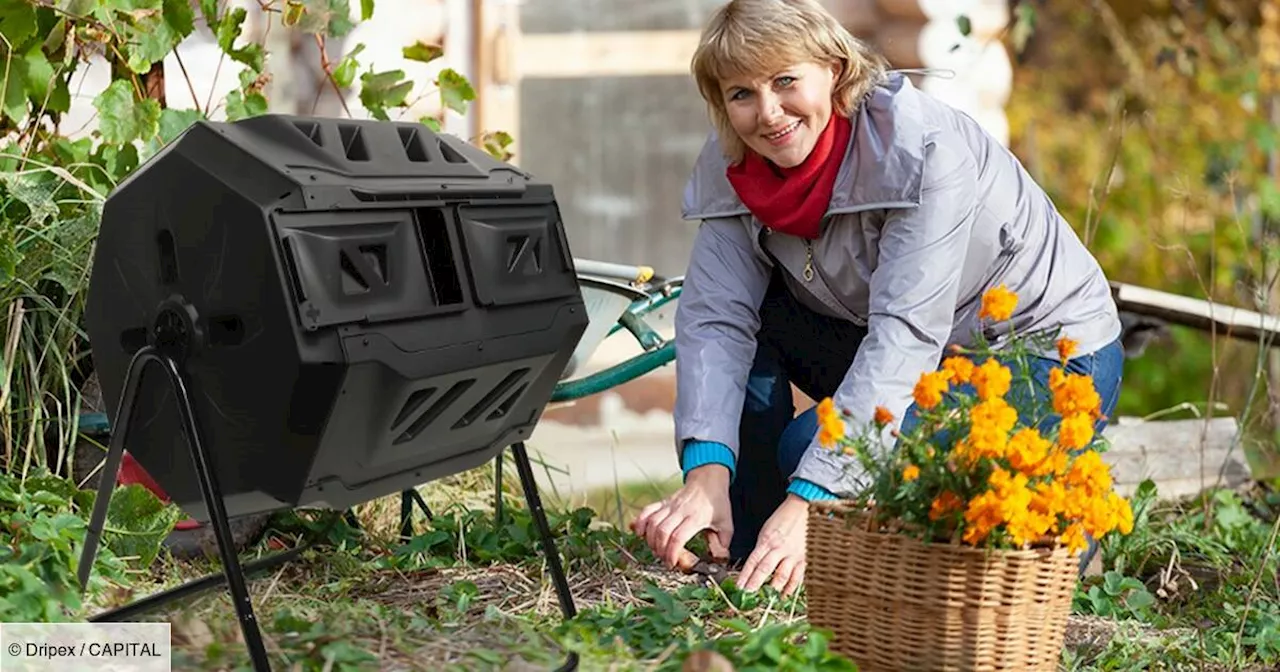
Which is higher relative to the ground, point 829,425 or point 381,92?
point 381,92

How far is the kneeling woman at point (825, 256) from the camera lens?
2666mm

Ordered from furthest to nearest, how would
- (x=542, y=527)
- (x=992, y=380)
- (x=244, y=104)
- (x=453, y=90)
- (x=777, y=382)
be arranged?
(x=453, y=90)
(x=244, y=104)
(x=777, y=382)
(x=542, y=527)
(x=992, y=380)

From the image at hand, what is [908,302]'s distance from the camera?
268 centimetres

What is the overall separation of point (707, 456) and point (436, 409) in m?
0.62

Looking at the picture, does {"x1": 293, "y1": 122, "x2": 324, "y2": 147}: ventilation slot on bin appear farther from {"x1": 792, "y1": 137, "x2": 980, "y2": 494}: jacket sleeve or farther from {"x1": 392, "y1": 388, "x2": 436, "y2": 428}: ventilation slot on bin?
{"x1": 792, "y1": 137, "x2": 980, "y2": 494}: jacket sleeve

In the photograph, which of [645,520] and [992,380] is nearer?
[992,380]

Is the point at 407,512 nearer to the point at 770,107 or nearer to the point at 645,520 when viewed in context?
the point at 645,520

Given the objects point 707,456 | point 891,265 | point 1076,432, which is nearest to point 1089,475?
point 1076,432

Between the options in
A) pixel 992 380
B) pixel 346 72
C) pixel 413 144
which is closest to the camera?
pixel 992 380

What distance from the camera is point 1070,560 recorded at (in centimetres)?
220

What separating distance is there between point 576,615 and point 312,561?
75cm

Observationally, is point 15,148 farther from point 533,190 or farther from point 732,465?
point 732,465

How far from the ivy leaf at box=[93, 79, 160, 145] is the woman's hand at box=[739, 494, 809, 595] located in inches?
59.7

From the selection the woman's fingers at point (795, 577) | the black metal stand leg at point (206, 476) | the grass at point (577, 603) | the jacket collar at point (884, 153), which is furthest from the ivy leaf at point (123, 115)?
the woman's fingers at point (795, 577)
